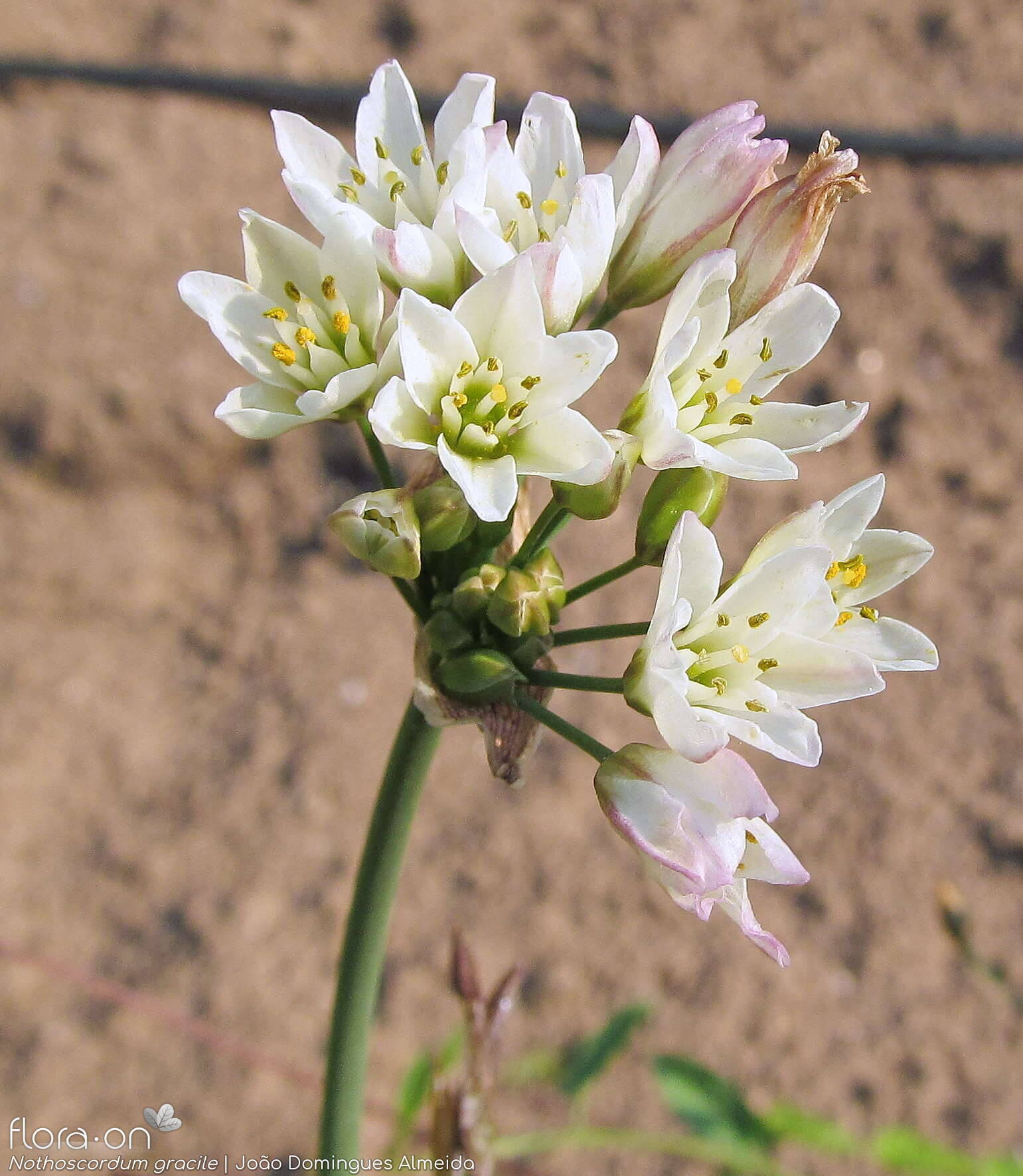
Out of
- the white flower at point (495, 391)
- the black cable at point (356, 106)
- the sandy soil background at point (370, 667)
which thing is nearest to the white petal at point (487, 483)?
the white flower at point (495, 391)

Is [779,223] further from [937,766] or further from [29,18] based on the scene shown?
[29,18]

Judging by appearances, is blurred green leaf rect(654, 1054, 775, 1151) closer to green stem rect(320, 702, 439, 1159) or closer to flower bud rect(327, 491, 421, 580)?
green stem rect(320, 702, 439, 1159)

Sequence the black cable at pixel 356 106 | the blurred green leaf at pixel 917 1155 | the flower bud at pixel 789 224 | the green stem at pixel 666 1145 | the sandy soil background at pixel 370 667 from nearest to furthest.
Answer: the flower bud at pixel 789 224, the blurred green leaf at pixel 917 1155, the green stem at pixel 666 1145, the sandy soil background at pixel 370 667, the black cable at pixel 356 106

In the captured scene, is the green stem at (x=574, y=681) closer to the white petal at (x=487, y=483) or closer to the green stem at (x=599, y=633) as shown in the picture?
the green stem at (x=599, y=633)

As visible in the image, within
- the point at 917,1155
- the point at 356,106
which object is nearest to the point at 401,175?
the point at 917,1155

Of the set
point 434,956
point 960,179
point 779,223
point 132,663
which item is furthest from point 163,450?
point 960,179

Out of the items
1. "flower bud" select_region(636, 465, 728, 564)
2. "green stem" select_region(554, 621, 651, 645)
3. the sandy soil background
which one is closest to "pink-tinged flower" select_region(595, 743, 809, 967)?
"green stem" select_region(554, 621, 651, 645)
